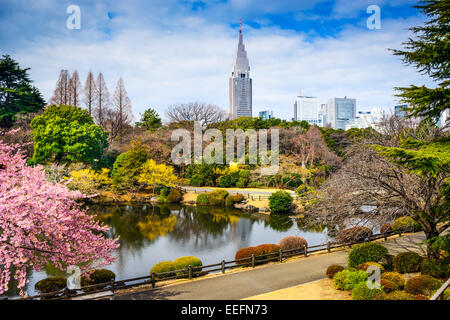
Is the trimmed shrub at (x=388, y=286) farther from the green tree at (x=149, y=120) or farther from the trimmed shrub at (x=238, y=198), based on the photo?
the green tree at (x=149, y=120)

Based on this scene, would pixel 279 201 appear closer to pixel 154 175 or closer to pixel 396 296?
pixel 154 175

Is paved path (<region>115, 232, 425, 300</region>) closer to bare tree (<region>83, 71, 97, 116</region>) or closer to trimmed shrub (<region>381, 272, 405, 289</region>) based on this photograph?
trimmed shrub (<region>381, 272, 405, 289</region>)

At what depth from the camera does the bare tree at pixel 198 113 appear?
62062mm

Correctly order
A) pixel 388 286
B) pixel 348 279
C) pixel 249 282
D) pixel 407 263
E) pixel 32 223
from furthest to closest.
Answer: pixel 249 282 → pixel 407 263 → pixel 348 279 → pixel 388 286 → pixel 32 223

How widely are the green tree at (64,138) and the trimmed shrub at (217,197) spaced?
14.8 metres

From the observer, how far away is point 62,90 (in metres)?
56.0

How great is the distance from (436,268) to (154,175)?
104 ft

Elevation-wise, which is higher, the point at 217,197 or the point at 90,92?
the point at 90,92

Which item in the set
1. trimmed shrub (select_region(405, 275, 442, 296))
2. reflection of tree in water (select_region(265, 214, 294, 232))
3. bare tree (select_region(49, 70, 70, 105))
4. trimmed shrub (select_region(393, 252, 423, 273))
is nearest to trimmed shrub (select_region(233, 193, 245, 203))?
reflection of tree in water (select_region(265, 214, 294, 232))

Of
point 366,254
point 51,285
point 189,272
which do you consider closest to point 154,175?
point 189,272

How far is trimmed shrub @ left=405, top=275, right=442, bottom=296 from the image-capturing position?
9.48 m

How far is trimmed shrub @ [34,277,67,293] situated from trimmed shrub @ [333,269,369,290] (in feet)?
34.0

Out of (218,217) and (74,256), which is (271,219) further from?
(74,256)

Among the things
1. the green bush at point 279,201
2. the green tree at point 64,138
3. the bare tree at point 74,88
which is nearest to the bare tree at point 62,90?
the bare tree at point 74,88
